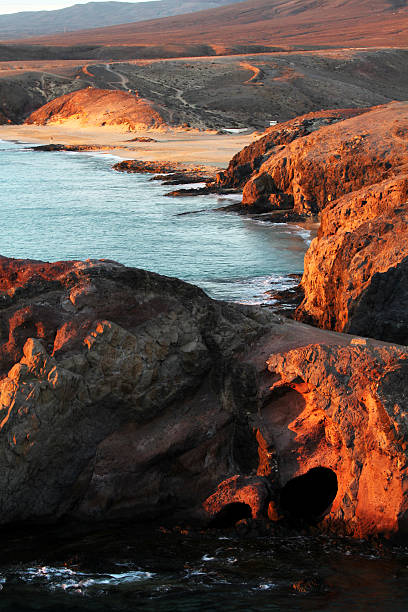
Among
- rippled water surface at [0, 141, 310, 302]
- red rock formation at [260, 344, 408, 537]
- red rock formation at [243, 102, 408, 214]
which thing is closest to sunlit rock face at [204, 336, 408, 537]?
red rock formation at [260, 344, 408, 537]

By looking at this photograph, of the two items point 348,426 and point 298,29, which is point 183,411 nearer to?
point 348,426

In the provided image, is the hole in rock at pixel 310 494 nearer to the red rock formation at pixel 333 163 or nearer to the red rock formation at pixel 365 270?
the red rock formation at pixel 365 270

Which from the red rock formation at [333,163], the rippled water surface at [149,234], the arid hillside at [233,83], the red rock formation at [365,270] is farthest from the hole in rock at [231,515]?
the arid hillside at [233,83]

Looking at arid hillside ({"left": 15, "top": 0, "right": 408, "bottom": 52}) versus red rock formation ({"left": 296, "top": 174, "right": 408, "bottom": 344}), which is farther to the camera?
arid hillside ({"left": 15, "top": 0, "right": 408, "bottom": 52})

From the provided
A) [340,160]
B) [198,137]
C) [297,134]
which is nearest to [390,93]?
[198,137]

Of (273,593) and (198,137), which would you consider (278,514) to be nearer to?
(273,593)

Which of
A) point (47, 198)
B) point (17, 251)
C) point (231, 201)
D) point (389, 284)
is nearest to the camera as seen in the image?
point (389, 284)

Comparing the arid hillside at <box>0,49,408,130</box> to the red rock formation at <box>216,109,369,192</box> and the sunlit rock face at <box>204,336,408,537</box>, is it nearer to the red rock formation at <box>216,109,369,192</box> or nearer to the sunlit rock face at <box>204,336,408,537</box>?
the red rock formation at <box>216,109,369,192</box>

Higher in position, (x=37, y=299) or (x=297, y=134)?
(x=297, y=134)

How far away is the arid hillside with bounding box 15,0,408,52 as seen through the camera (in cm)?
12744

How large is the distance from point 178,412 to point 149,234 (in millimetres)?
16999

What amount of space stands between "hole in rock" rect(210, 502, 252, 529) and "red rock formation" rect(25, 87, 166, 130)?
167 feet

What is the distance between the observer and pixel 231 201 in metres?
30.2

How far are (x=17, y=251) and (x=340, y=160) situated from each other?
1068 cm
